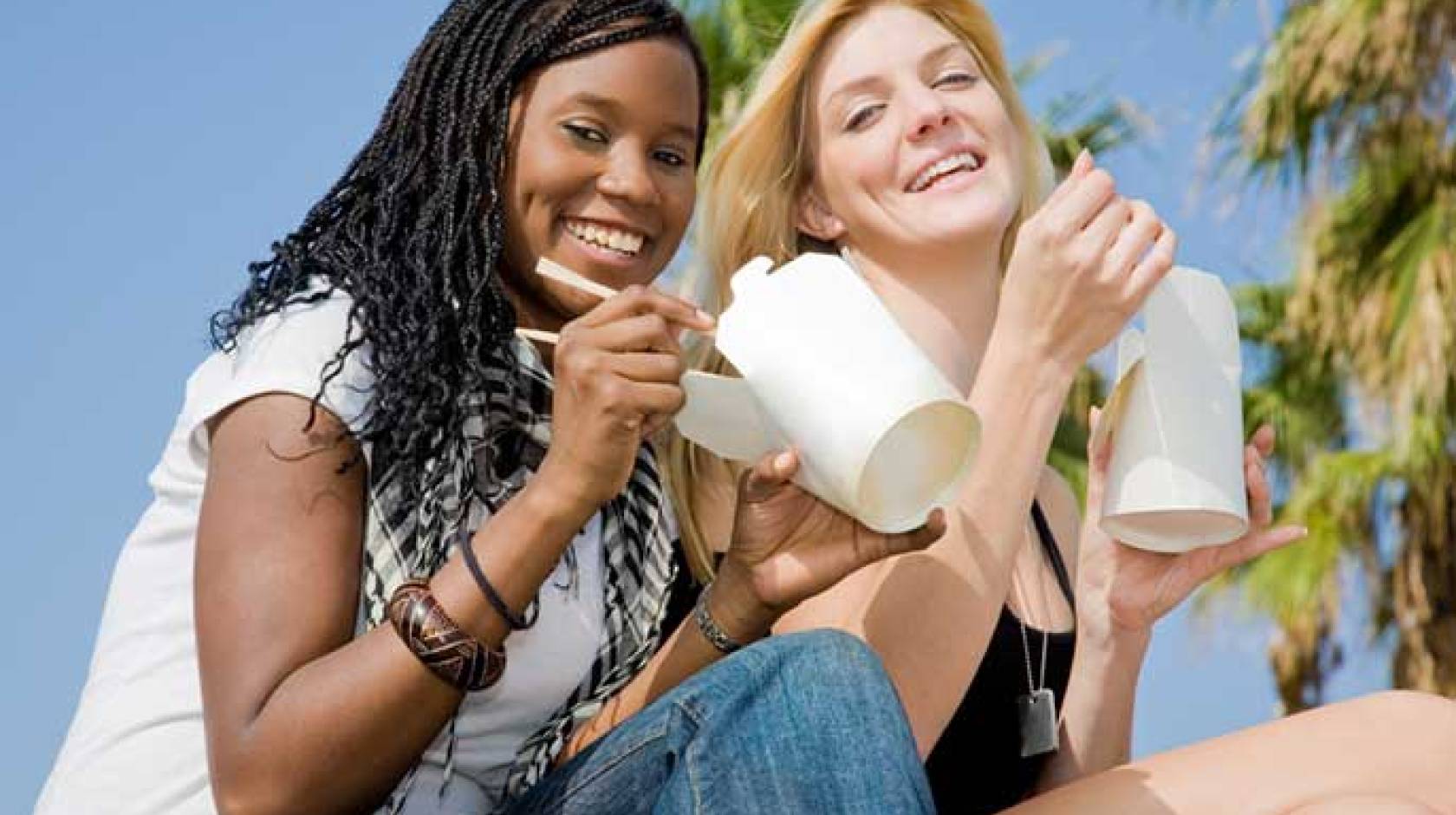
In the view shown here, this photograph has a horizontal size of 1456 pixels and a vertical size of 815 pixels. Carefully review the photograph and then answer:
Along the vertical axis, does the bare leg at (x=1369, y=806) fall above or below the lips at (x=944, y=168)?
below

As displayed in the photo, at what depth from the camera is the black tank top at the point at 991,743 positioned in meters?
2.71

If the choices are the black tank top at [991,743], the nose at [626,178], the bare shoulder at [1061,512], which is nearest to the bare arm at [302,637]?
the nose at [626,178]

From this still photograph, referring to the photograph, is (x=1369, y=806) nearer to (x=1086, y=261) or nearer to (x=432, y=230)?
(x=1086, y=261)

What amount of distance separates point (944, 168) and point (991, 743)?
2.49ft

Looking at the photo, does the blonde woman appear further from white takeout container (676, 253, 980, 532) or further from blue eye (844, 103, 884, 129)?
white takeout container (676, 253, 980, 532)

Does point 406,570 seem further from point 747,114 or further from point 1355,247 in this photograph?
point 1355,247

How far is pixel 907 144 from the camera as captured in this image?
2.84m

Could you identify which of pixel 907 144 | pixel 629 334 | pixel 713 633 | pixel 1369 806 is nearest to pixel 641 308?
pixel 629 334

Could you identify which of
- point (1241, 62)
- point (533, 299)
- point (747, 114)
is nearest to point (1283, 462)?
point (1241, 62)

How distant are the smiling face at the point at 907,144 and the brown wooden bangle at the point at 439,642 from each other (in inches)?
45.5

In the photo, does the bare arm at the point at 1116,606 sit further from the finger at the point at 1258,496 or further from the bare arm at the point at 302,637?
the bare arm at the point at 302,637

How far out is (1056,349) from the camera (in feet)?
7.75

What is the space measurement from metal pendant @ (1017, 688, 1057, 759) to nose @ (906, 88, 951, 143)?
0.75m

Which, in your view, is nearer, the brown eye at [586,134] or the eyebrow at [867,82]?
the brown eye at [586,134]
